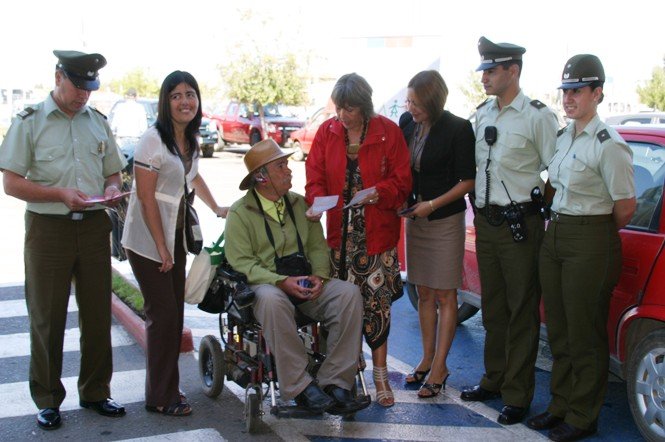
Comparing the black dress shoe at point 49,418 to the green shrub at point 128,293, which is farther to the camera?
the green shrub at point 128,293

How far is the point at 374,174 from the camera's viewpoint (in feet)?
16.4

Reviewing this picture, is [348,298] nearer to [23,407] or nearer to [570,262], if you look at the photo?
[570,262]

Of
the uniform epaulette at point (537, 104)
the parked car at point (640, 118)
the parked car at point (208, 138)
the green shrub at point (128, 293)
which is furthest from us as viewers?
the parked car at point (208, 138)

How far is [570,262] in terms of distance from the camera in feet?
14.3

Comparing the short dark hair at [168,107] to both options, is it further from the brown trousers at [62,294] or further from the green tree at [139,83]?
the green tree at [139,83]

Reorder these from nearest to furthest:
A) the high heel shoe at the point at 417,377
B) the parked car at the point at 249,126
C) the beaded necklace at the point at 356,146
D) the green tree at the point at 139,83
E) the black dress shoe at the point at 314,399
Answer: the black dress shoe at the point at 314,399
the beaded necklace at the point at 356,146
the high heel shoe at the point at 417,377
the parked car at the point at 249,126
the green tree at the point at 139,83

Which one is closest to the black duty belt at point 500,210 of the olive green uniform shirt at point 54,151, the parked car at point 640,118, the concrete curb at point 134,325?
the olive green uniform shirt at point 54,151

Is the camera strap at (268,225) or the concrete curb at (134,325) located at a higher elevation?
the camera strap at (268,225)

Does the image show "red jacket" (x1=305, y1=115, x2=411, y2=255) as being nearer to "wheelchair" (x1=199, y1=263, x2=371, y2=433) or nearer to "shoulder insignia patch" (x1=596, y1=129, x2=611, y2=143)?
"wheelchair" (x1=199, y1=263, x2=371, y2=433)

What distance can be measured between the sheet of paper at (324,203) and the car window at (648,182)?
1719mm

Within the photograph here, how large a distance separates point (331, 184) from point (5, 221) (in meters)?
9.25

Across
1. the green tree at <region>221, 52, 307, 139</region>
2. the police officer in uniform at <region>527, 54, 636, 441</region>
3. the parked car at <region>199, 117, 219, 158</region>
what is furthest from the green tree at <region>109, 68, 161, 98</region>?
the police officer in uniform at <region>527, 54, 636, 441</region>

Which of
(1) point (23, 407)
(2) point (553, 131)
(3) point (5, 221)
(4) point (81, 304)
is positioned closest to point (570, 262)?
(2) point (553, 131)

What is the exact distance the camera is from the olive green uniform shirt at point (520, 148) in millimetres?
4664
